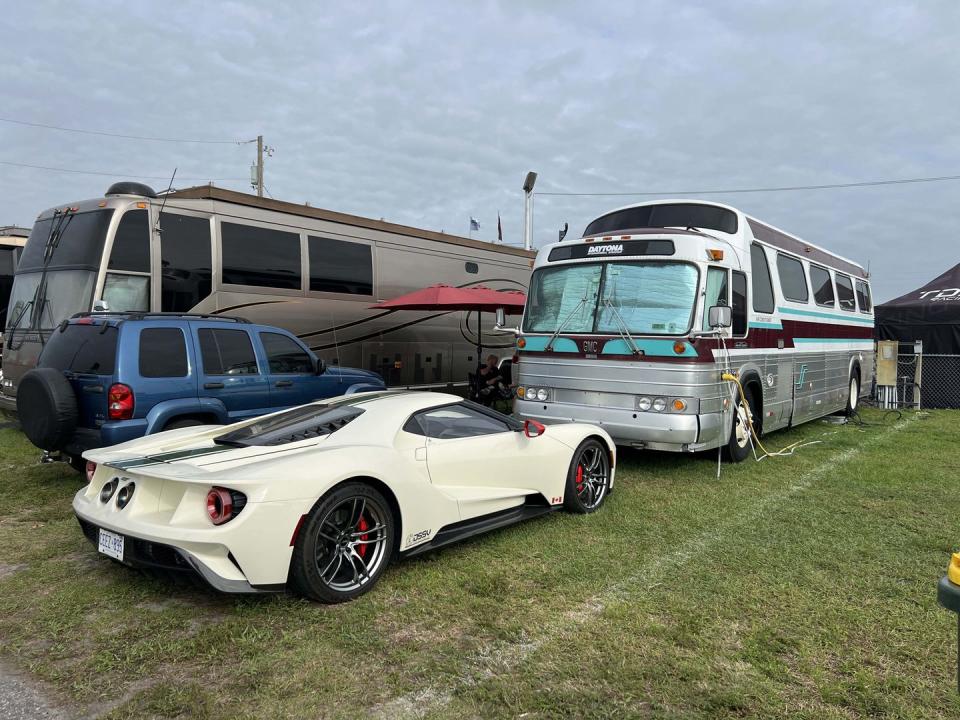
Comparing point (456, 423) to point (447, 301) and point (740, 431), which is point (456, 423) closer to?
point (740, 431)

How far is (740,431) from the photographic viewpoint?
8070 mm

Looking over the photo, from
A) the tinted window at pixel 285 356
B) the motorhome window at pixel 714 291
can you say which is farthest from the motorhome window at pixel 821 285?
the tinted window at pixel 285 356

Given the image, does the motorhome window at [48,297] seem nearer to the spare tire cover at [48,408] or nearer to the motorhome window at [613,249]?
the spare tire cover at [48,408]

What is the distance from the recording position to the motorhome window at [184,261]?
880cm

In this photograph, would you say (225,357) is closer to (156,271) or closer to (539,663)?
(156,271)

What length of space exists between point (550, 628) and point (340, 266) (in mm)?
8379

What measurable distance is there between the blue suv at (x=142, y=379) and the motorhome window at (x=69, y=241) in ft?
6.89

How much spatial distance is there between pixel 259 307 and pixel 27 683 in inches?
280

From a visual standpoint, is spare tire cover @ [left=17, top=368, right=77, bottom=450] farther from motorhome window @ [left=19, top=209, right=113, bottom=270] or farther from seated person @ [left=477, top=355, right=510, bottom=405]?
seated person @ [left=477, top=355, right=510, bottom=405]

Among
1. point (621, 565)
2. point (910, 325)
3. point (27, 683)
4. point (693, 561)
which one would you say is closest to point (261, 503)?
point (27, 683)

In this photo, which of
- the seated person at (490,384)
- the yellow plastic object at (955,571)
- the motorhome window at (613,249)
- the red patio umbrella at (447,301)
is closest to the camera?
the yellow plastic object at (955,571)

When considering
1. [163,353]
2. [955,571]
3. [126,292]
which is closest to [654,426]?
[163,353]

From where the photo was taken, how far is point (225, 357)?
7090 millimetres

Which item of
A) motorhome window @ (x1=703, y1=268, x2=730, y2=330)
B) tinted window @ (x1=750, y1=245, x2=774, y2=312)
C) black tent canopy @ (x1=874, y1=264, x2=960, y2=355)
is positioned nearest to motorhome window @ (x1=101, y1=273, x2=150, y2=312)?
motorhome window @ (x1=703, y1=268, x2=730, y2=330)
